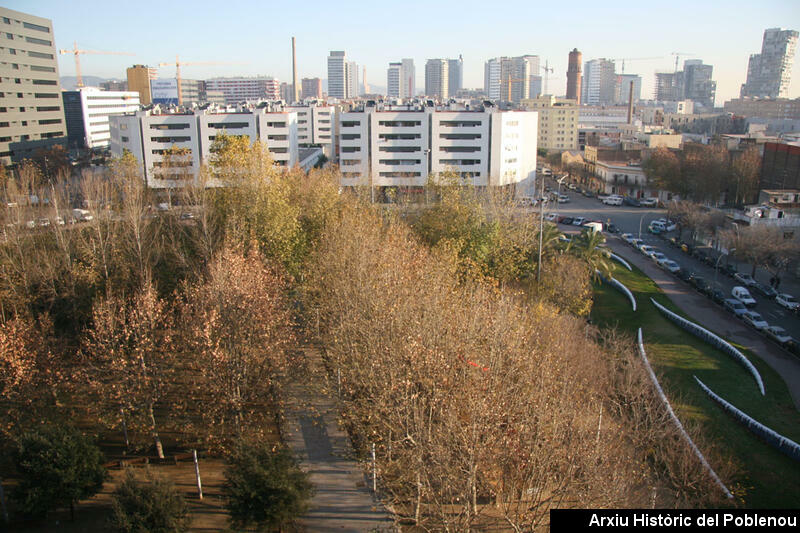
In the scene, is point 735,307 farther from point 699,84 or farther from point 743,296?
point 699,84

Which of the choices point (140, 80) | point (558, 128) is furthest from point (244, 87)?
point (558, 128)

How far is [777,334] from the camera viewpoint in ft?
69.2

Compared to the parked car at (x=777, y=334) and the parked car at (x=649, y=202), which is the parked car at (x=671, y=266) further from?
the parked car at (x=649, y=202)

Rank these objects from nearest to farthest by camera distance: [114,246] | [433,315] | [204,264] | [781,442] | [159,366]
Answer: [433,315] → [159,366] → [781,442] → [114,246] → [204,264]

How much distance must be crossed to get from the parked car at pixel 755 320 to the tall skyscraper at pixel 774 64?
142307mm

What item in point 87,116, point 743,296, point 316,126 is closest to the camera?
point 743,296

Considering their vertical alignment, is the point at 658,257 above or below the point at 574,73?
below

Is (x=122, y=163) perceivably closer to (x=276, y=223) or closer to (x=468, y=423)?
(x=276, y=223)

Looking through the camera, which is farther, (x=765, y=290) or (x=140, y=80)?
(x=140, y=80)

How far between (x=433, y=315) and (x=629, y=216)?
3761 cm

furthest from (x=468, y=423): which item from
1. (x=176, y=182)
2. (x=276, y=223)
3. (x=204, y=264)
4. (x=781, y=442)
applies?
(x=176, y=182)

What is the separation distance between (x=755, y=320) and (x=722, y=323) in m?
1.16

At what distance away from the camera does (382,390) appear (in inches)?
419

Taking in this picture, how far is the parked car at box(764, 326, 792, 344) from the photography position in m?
20.7
